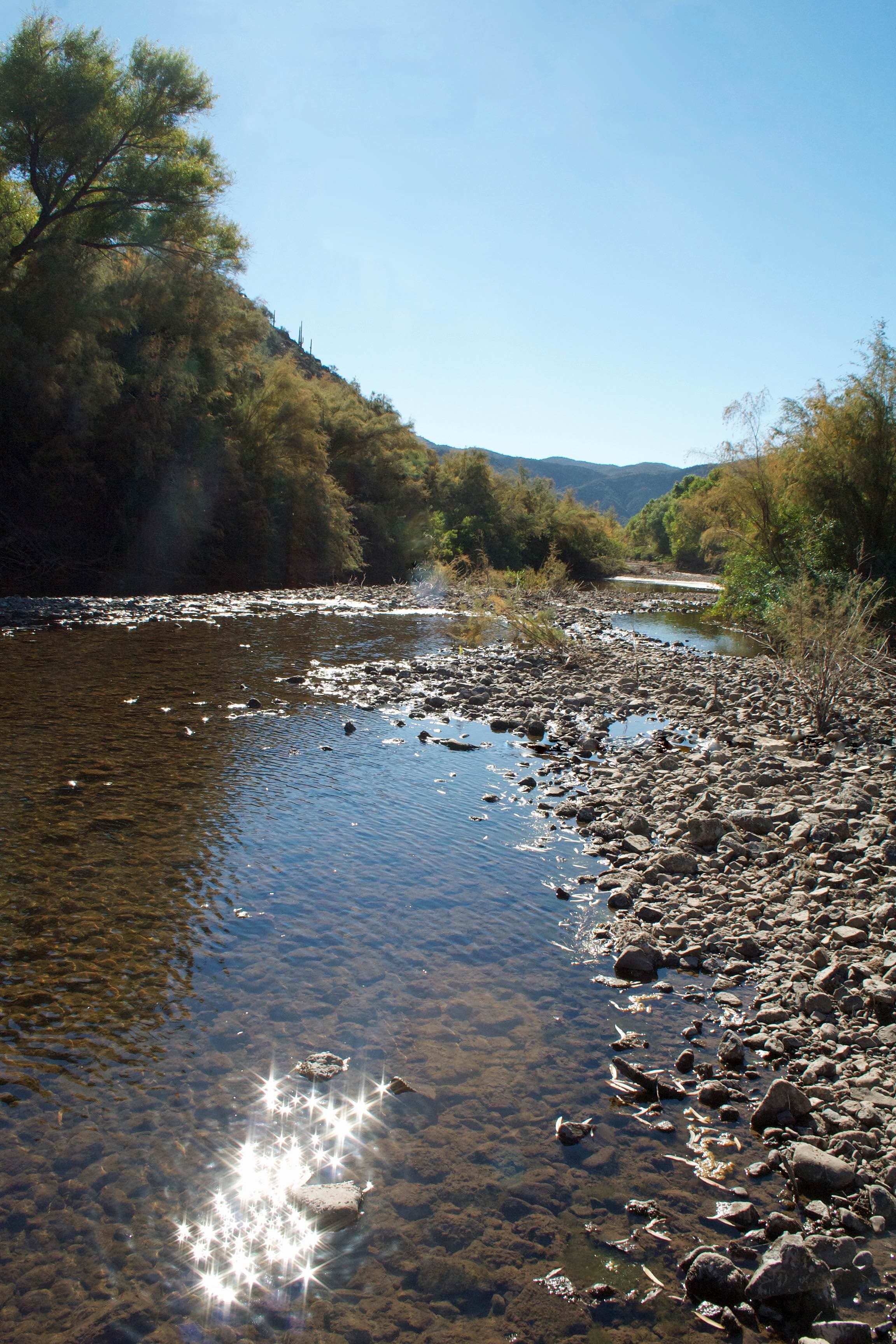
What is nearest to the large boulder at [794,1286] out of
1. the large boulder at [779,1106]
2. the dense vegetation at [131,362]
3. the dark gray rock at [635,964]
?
the large boulder at [779,1106]

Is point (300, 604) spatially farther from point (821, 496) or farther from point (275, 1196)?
point (275, 1196)

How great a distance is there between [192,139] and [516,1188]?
25.8 metres

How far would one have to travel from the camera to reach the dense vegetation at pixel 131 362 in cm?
1866

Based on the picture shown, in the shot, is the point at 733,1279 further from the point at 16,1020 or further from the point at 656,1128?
the point at 16,1020

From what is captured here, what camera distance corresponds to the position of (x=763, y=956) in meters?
4.34

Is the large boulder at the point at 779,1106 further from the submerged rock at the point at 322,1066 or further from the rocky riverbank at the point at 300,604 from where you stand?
the rocky riverbank at the point at 300,604

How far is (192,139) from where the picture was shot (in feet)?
70.6

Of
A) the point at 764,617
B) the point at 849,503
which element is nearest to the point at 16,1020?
the point at 764,617

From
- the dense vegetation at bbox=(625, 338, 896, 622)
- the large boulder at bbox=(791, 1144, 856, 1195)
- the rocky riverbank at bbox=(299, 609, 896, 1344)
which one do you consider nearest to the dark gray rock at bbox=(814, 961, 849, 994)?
the rocky riverbank at bbox=(299, 609, 896, 1344)

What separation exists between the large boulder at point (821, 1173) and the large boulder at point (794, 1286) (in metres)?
0.41

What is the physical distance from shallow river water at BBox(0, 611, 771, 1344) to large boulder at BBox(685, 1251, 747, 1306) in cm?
8

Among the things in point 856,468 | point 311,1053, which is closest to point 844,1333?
point 311,1053

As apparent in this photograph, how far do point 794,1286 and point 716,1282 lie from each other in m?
0.22

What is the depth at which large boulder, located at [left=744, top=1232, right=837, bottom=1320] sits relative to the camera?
229cm
